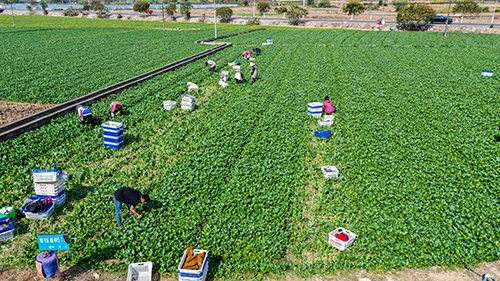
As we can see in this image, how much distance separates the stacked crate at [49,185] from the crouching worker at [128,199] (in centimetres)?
196


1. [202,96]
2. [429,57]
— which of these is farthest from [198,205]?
[429,57]

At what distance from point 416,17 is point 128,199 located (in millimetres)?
69405

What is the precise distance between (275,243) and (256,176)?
2.99 m

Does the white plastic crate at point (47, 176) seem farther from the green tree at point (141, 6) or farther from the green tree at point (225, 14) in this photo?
the green tree at point (141, 6)

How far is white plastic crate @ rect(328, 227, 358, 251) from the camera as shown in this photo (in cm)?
783

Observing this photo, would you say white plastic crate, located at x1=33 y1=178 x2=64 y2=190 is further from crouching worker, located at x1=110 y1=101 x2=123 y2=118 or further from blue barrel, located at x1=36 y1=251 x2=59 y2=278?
crouching worker, located at x1=110 y1=101 x2=123 y2=118

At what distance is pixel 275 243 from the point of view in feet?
26.2

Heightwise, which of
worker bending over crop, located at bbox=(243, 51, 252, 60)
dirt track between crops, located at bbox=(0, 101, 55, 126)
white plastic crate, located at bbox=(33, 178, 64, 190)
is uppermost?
worker bending over crop, located at bbox=(243, 51, 252, 60)

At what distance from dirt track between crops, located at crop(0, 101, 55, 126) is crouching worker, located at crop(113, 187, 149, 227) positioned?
35.5 ft

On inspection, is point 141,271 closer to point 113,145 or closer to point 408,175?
point 113,145

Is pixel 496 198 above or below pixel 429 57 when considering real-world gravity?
below

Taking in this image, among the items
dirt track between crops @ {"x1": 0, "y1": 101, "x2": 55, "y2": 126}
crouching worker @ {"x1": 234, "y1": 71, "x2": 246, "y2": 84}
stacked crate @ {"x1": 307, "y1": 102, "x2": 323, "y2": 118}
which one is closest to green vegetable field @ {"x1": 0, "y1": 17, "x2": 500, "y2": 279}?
stacked crate @ {"x1": 307, "y1": 102, "x2": 323, "y2": 118}

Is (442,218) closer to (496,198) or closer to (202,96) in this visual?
(496,198)

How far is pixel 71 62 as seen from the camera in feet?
90.9
